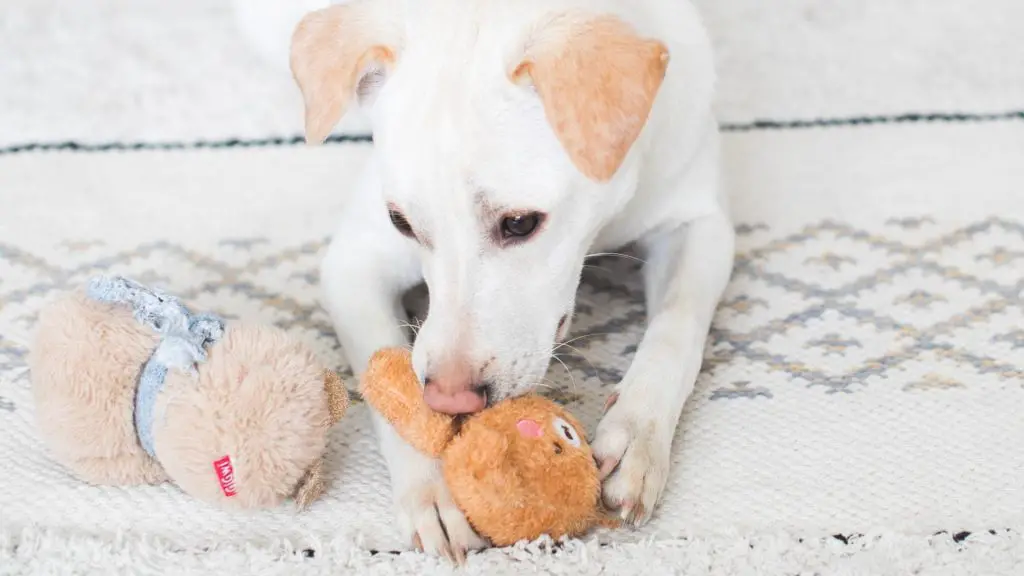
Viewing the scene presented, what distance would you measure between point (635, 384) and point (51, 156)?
1384 millimetres

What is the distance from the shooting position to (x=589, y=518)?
1284 mm

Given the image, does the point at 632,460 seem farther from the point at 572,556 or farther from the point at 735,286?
the point at 735,286

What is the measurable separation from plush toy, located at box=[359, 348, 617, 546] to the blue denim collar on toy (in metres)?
0.25

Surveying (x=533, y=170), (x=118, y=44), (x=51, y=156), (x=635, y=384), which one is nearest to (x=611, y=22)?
(x=533, y=170)

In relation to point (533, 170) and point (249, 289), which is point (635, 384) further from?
point (249, 289)

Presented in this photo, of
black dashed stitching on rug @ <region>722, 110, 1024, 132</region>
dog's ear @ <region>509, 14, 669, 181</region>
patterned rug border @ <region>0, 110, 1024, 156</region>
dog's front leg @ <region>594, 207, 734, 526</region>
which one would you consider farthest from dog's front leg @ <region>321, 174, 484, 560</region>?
black dashed stitching on rug @ <region>722, 110, 1024, 132</region>

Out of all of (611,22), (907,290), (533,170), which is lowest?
(907,290)

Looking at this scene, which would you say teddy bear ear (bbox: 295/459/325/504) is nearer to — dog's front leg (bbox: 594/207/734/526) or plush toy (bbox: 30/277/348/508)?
plush toy (bbox: 30/277/348/508)

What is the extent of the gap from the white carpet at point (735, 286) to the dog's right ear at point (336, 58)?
41cm

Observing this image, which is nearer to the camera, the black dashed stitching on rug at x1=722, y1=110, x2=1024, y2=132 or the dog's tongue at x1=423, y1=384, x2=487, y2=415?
the dog's tongue at x1=423, y1=384, x2=487, y2=415

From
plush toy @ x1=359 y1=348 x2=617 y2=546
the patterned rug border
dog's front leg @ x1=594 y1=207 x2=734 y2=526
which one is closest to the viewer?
plush toy @ x1=359 y1=348 x2=617 y2=546

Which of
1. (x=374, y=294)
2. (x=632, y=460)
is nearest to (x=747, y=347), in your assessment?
(x=632, y=460)

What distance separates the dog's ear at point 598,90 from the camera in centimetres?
129

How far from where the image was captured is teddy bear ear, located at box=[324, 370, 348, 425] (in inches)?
53.5
